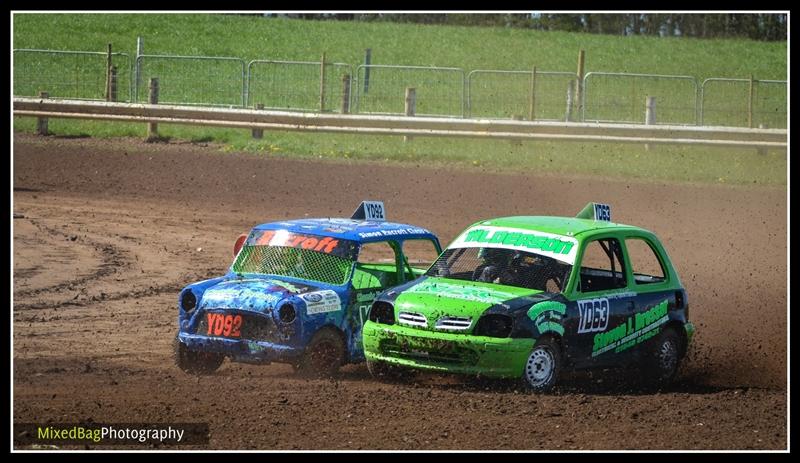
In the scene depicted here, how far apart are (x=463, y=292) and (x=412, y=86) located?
64.9 feet

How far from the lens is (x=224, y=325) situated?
32.9 ft

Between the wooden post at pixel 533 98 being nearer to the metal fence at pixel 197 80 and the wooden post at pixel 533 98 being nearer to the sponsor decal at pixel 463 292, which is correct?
the metal fence at pixel 197 80

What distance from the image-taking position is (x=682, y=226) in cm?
1912

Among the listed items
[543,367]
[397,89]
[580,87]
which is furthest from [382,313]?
[397,89]

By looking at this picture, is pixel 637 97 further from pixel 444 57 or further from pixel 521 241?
pixel 521 241

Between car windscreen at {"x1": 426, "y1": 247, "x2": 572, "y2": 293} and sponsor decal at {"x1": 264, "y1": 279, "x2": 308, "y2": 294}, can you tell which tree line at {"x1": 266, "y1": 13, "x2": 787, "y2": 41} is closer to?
car windscreen at {"x1": 426, "y1": 247, "x2": 572, "y2": 293}

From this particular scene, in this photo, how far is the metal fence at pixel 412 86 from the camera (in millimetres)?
29125

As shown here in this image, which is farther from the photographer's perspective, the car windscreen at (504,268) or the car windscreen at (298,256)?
the car windscreen at (298,256)

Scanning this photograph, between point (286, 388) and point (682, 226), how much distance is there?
1107 centimetres

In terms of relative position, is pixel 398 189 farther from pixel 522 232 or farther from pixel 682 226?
pixel 522 232

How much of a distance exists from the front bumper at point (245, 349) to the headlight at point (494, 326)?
145cm

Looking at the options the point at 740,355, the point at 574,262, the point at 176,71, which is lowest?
the point at 740,355

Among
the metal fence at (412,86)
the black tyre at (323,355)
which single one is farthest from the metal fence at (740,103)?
the black tyre at (323,355)
